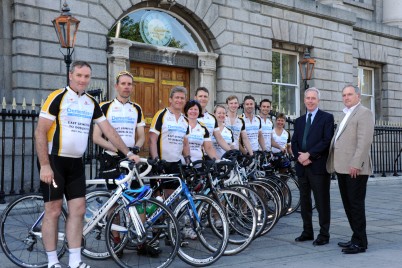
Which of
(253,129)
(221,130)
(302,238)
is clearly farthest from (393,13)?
(302,238)

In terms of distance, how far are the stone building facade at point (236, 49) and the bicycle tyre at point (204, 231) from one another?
261 inches

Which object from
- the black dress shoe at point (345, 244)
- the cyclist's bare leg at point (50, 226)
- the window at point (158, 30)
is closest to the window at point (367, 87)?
the window at point (158, 30)

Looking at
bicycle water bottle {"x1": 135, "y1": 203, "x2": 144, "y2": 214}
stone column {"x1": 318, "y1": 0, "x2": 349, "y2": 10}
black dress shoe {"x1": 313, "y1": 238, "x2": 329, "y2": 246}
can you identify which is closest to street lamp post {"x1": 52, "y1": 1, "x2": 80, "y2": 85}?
bicycle water bottle {"x1": 135, "y1": 203, "x2": 144, "y2": 214}

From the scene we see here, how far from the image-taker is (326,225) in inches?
261

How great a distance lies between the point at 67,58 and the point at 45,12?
214 cm

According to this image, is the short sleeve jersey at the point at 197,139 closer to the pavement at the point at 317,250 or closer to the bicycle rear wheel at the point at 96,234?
the pavement at the point at 317,250

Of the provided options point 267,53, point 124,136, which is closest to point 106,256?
point 124,136

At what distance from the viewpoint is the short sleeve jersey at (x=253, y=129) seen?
852 centimetres

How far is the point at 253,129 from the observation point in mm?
8547

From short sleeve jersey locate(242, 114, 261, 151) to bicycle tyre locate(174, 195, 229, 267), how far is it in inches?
117

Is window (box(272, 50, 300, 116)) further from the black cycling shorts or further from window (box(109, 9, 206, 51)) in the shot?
the black cycling shorts

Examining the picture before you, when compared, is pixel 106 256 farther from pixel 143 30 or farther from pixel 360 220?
pixel 143 30

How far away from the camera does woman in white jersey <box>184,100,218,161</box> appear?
21.7ft

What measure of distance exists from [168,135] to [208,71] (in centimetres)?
855
